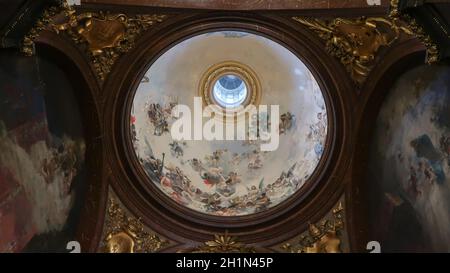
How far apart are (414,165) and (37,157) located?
678 centimetres

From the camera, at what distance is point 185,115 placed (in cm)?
1523

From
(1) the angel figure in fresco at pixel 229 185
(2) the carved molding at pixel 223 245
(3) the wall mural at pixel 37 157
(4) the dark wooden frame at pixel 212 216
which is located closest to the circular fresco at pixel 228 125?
(1) the angel figure in fresco at pixel 229 185

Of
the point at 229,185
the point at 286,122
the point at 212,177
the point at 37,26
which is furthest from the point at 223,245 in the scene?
the point at 37,26

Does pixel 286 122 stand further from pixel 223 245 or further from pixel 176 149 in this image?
pixel 223 245

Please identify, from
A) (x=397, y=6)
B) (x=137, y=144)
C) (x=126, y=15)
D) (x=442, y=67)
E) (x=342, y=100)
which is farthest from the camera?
(x=137, y=144)

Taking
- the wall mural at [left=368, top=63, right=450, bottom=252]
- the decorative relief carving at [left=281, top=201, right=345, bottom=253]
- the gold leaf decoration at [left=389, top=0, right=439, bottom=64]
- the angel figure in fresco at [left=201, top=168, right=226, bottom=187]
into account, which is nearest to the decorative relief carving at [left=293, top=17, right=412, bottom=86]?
the wall mural at [left=368, top=63, right=450, bottom=252]

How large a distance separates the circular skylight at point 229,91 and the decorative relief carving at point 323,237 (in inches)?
138

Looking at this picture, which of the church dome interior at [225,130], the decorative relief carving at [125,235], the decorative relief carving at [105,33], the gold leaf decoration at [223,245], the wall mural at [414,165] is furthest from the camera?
the gold leaf decoration at [223,245]

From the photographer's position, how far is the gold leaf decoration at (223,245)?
14.0 metres

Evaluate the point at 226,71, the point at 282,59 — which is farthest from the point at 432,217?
the point at 226,71

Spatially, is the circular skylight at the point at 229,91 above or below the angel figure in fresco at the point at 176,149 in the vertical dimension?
above

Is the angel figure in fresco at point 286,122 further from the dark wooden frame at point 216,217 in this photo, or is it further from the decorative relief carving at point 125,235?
the decorative relief carving at point 125,235

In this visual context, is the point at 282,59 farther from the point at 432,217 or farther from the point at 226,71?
the point at 432,217

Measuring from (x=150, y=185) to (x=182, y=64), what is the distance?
283 centimetres
